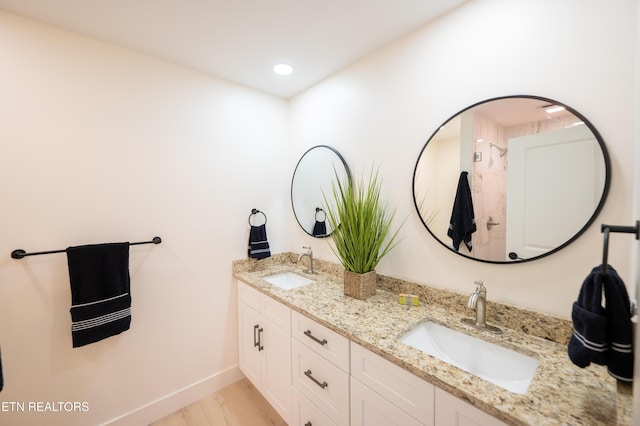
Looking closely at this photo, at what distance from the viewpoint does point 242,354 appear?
80.1 inches

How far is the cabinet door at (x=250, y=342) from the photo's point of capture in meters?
1.80

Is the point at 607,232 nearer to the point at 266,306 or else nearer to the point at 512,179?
the point at 512,179

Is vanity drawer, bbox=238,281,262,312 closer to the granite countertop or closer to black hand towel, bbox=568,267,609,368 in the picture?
the granite countertop

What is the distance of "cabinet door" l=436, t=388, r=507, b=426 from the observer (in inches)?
29.9

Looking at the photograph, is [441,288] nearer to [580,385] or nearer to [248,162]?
[580,385]

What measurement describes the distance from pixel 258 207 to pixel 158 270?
32.9 inches

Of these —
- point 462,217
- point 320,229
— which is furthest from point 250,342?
point 462,217

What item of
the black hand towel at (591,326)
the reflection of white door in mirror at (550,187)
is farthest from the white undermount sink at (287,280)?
the black hand towel at (591,326)

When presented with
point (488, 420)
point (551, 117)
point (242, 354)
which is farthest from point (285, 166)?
point (488, 420)

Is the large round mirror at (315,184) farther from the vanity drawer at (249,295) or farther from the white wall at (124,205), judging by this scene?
the vanity drawer at (249,295)

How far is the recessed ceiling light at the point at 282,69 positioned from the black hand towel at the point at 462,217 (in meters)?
1.35

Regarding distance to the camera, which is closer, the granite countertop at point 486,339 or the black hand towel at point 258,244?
the granite countertop at point 486,339

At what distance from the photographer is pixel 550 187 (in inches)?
41.8

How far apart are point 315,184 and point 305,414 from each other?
1477 millimetres
